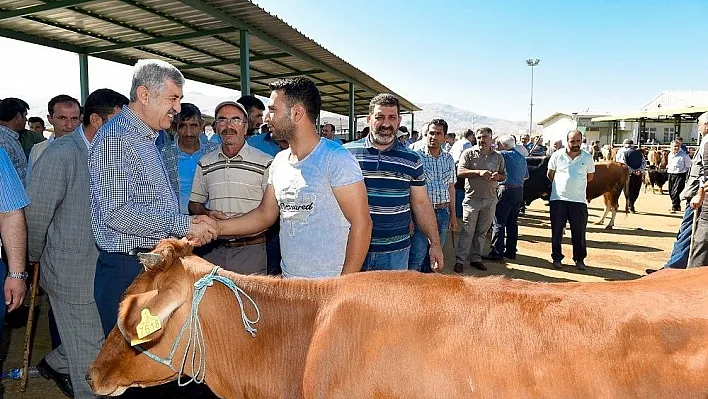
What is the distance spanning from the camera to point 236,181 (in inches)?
154

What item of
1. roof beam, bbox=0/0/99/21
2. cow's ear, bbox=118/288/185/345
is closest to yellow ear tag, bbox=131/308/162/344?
cow's ear, bbox=118/288/185/345

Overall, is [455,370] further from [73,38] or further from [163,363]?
[73,38]

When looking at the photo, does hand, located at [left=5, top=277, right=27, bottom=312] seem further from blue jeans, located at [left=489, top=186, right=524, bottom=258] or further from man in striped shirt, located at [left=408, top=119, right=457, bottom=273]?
blue jeans, located at [left=489, top=186, right=524, bottom=258]

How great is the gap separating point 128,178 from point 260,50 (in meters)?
10.0

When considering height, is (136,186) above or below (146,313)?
above

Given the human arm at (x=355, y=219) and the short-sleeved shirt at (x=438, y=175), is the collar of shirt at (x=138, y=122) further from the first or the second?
the short-sleeved shirt at (x=438, y=175)

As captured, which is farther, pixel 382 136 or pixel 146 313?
pixel 382 136

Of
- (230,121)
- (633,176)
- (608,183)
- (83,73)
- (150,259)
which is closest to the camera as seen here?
(150,259)

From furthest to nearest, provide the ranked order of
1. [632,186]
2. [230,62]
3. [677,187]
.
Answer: [677,187] → [632,186] → [230,62]

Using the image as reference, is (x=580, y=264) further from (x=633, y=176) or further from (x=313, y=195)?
(x=633, y=176)

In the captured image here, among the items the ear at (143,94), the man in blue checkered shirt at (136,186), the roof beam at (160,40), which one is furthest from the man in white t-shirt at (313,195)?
the roof beam at (160,40)

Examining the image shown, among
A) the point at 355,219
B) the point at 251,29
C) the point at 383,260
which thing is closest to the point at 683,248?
the point at 383,260

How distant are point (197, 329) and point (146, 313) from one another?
225 mm

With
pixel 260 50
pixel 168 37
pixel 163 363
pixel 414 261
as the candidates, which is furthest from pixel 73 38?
pixel 163 363
